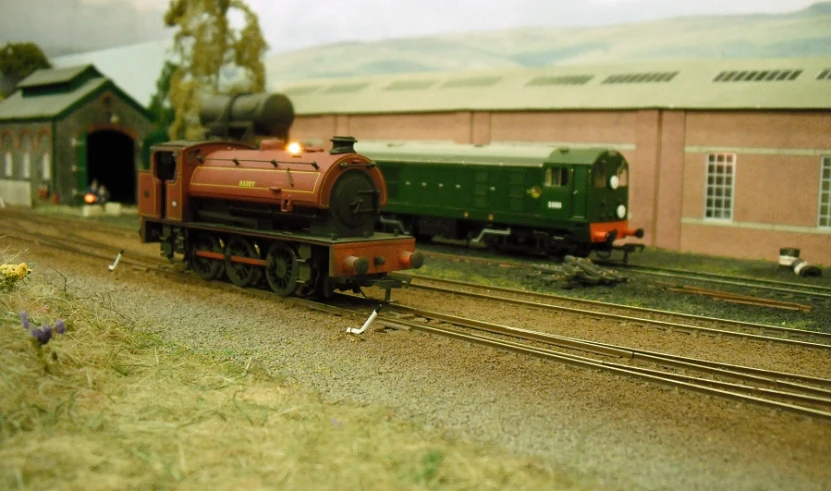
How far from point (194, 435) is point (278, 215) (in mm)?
6905

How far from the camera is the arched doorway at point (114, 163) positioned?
32406mm

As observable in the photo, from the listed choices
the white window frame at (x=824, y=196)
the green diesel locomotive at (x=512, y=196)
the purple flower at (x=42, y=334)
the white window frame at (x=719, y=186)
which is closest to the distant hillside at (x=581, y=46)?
the white window frame at (x=824, y=196)

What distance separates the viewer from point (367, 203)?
12.5 m

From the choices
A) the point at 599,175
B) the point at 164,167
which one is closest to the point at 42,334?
the point at 164,167

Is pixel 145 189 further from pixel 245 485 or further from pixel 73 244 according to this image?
pixel 245 485

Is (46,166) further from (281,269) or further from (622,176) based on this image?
(622,176)

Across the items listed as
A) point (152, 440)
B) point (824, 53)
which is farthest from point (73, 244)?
point (824, 53)

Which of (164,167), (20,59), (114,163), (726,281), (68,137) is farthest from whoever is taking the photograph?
(20,59)

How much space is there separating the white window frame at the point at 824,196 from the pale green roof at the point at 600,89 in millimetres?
1668

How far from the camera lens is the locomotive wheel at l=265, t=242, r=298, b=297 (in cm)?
1246

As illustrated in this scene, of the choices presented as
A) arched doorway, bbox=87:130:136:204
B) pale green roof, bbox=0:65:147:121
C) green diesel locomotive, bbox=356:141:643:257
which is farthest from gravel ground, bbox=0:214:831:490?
arched doorway, bbox=87:130:136:204

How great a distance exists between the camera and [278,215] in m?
12.9

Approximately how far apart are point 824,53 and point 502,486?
21904mm

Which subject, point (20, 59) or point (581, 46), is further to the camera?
point (20, 59)
